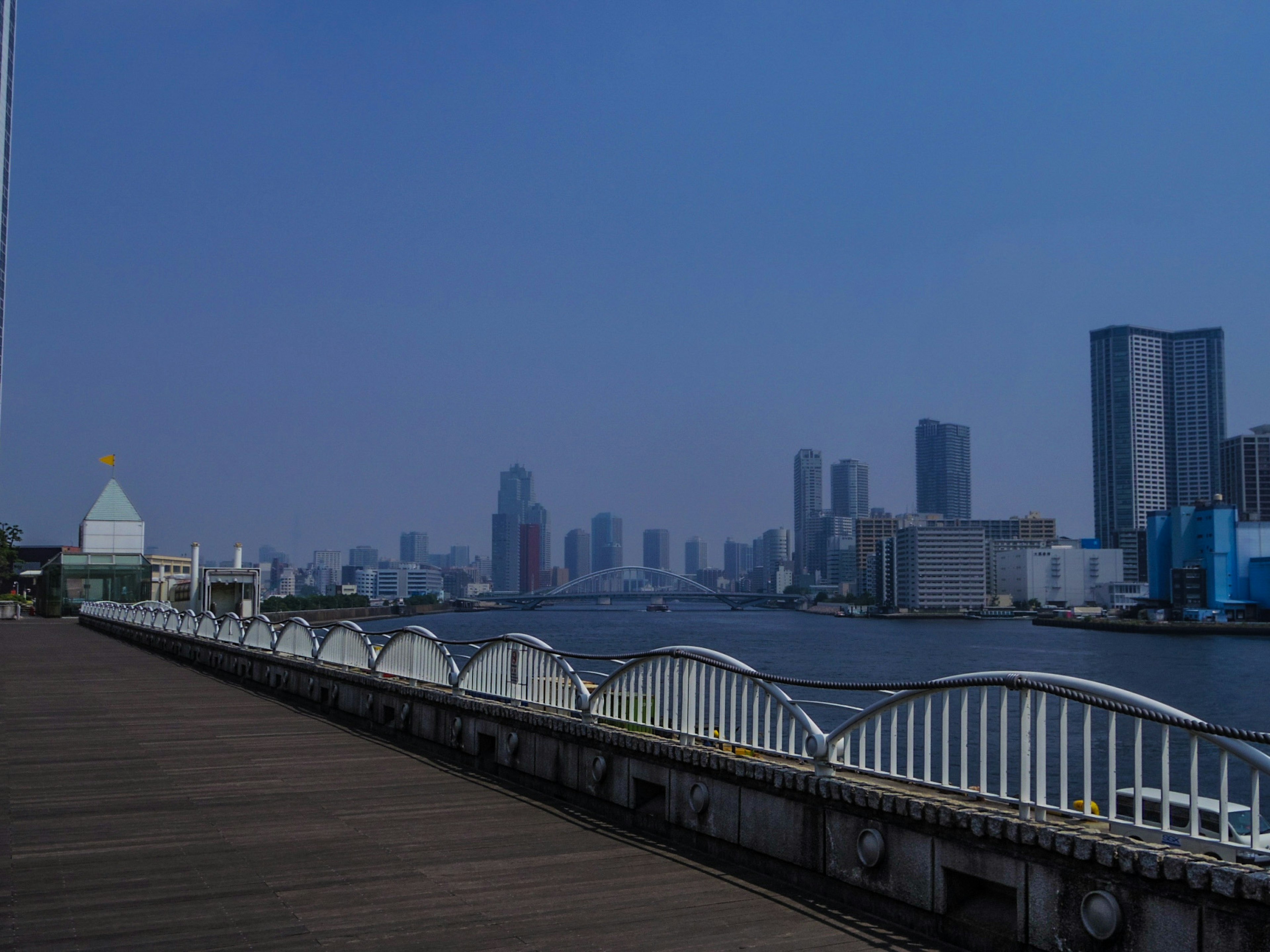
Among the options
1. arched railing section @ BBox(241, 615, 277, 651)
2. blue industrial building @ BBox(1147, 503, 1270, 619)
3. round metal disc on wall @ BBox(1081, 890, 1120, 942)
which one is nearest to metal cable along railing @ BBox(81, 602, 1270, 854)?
round metal disc on wall @ BBox(1081, 890, 1120, 942)

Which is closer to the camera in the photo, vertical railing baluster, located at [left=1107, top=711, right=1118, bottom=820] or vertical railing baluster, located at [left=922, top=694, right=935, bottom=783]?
vertical railing baluster, located at [left=1107, top=711, right=1118, bottom=820]

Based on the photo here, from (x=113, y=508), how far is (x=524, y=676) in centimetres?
6541

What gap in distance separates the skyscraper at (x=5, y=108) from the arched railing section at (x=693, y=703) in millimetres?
109920

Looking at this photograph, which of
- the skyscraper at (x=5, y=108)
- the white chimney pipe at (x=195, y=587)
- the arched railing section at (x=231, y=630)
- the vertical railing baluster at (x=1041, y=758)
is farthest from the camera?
the skyscraper at (x=5, y=108)

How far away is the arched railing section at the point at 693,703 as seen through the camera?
8.07m

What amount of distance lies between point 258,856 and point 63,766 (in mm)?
5323

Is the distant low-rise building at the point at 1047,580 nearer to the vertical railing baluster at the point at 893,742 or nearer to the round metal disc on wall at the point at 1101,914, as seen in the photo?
the vertical railing baluster at the point at 893,742

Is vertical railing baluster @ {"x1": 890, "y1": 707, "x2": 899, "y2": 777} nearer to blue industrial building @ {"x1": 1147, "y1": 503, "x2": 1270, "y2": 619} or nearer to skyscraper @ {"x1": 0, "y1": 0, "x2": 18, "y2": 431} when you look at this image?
skyscraper @ {"x1": 0, "y1": 0, "x2": 18, "y2": 431}

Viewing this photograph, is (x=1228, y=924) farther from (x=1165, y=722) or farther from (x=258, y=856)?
(x=258, y=856)

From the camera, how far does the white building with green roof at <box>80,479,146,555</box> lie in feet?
221

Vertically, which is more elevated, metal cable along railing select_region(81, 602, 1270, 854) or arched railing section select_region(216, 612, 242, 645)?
metal cable along railing select_region(81, 602, 1270, 854)

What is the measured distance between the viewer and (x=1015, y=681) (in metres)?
6.23

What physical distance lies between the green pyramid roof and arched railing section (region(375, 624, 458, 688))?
59.5 metres

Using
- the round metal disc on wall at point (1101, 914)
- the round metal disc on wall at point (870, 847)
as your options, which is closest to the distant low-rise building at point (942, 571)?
the round metal disc on wall at point (870, 847)
